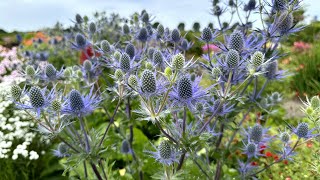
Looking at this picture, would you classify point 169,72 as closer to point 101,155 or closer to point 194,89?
point 194,89

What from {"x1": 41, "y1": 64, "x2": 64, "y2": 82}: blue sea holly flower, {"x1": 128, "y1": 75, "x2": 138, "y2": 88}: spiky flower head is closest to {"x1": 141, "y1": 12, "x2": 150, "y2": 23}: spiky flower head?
{"x1": 41, "y1": 64, "x2": 64, "y2": 82}: blue sea holly flower

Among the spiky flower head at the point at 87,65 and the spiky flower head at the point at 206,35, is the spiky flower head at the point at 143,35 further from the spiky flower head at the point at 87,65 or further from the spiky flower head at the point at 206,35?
the spiky flower head at the point at 206,35

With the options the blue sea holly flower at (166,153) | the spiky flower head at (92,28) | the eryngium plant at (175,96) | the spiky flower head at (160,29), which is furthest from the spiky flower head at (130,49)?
the blue sea holly flower at (166,153)

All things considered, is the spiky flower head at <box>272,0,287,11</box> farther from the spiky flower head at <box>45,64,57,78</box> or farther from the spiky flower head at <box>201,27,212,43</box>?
the spiky flower head at <box>45,64,57,78</box>

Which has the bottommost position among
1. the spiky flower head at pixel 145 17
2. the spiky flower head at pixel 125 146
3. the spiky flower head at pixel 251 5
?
the spiky flower head at pixel 125 146

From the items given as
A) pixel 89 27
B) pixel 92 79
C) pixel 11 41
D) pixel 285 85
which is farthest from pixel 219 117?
pixel 11 41

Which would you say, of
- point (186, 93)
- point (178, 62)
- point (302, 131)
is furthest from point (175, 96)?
point (302, 131)
